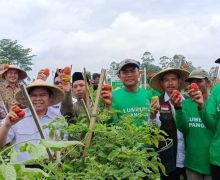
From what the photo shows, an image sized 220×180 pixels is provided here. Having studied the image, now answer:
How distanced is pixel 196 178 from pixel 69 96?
1.43 meters

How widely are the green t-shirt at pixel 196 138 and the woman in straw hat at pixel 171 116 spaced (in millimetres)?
91

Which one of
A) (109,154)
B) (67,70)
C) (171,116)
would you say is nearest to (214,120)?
(171,116)

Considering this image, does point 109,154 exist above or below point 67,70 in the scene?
below

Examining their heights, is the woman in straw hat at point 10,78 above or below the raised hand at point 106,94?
above

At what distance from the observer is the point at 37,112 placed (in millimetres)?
3074

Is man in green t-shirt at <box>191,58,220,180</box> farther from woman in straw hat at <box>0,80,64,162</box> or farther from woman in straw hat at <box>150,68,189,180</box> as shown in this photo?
woman in straw hat at <box>0,80,64,162</box>

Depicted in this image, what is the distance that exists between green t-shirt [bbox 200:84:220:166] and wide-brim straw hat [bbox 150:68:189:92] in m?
0.45

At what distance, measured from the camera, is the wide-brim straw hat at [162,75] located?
11.8 ft

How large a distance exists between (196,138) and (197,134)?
40 mm

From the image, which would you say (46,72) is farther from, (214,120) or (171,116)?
(214,120)

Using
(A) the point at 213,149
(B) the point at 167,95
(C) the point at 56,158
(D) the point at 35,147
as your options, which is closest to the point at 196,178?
(A) the point at 213,149

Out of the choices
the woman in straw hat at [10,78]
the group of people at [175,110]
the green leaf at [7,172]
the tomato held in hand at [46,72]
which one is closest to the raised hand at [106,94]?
the group of people at [175,110]

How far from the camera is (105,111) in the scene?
8.36 ft

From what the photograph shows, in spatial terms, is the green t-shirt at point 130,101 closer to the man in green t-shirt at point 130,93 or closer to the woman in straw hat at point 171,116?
the man in green t-shirt at point 130,93
